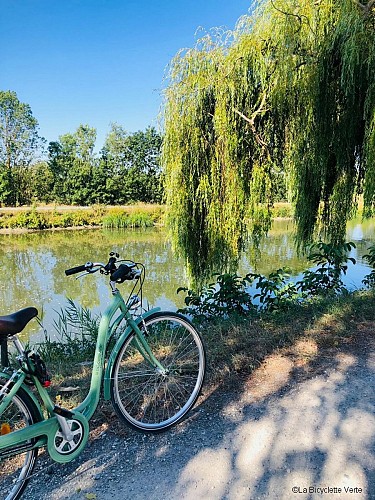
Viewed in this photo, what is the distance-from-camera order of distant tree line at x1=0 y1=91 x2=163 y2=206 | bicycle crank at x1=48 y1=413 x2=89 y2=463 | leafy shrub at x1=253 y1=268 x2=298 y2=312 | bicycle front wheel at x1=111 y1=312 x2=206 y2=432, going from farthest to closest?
distant tree line at x1=0 y1=91 x2=163 y2=206 < leafy shrub at x1=253 y1=268 x2=298 y2=312 < bicycle front wheel at x1=111 y1=312 x2=206 y2=432 < bicycle crank at x1=48 y1=413 x2=89 y2=463

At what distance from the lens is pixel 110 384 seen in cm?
181

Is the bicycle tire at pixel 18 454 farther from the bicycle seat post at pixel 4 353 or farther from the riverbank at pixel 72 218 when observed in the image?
the riverbank at pixel 72 218

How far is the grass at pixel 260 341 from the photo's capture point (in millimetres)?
2457

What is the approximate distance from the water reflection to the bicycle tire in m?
2.45

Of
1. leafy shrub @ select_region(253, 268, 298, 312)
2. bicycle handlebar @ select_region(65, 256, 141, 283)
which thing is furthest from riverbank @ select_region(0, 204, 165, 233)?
bicycle handlebar @ select_region(65, 256, 141, 283)

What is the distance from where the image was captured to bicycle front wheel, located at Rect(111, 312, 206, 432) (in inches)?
78.5

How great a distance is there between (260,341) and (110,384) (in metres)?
1.49

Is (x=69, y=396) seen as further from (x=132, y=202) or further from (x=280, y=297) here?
(x=132, y=202)

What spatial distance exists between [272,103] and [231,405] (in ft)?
12.8

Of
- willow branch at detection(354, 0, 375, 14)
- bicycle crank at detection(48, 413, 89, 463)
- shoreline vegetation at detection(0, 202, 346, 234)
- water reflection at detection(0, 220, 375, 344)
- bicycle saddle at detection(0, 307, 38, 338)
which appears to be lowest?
water reflection at detection(0, 220, 375, 344)

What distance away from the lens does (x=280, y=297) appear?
448 centimetres

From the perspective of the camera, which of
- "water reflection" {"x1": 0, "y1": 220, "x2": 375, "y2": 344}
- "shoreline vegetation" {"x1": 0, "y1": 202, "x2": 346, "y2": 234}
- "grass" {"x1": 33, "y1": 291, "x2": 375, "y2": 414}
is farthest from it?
"shoreline vegetation" {"x1": 0, "y1": 202, "x2": 346, "y2": 234}

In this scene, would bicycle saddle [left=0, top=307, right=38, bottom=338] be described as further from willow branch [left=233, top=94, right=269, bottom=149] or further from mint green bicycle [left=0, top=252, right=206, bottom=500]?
willow branch [left=233, top=94, right=269, bottom=149]

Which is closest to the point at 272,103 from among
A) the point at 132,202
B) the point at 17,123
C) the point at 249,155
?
the point at 249,155
